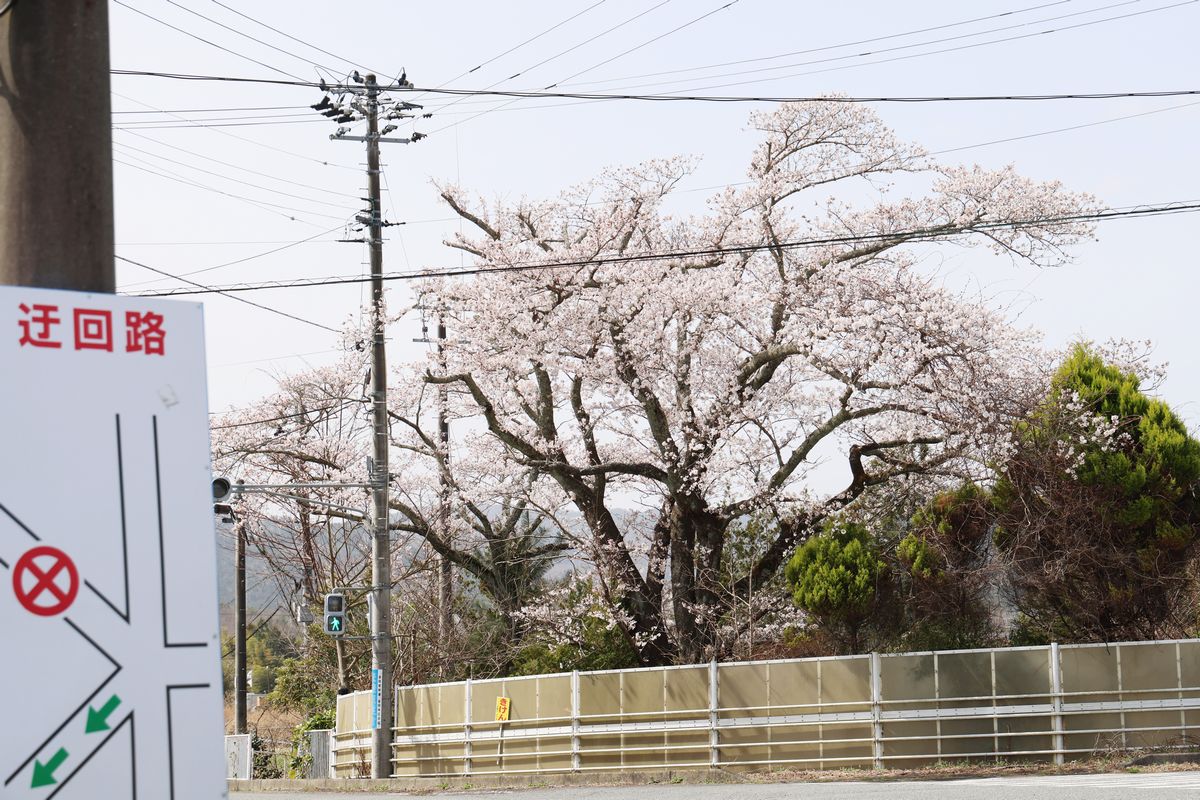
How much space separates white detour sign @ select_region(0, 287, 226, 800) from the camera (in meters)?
3.12

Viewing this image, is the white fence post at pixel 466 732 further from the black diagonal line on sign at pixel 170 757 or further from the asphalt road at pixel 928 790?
the black diagonal line on sign at pixel 170 757

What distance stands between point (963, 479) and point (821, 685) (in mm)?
4498

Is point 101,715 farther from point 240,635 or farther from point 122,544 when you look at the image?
point 240,635

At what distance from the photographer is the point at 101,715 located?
10.5 feet

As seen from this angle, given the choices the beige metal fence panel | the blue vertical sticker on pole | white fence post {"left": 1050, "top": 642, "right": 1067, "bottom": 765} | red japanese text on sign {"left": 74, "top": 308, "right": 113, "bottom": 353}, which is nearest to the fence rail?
white fence post {"left": 1050, "top": 642, "right": 1067, "bottom": 765}

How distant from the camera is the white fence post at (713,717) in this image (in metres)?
21.8

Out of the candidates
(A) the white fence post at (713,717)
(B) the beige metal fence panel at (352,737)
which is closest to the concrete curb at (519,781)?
(A) the white fence post at (713,717)

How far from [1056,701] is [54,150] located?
19.8 metres

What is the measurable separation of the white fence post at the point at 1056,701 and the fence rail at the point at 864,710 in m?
0.02

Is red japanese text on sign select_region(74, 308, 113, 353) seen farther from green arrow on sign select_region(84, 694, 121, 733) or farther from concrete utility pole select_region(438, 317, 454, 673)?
concrete utility pole select_region(438, 317, 454, 673)

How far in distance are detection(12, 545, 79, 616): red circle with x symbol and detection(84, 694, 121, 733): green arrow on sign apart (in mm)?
268

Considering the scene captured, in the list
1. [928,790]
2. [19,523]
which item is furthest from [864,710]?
[19,523]

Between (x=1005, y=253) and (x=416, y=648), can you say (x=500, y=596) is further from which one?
(x=1005, y=253)

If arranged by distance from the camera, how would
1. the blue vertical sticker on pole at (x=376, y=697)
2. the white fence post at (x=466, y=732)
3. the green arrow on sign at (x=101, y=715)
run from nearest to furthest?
1. the green arrow on sign at (x=101, y=715)
2. the blue vertical sticker on pole at (x=376, y=697)
3. the white fence post at (x=466, y=732)
